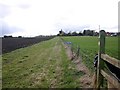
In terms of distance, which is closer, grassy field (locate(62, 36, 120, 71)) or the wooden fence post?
the wooden fence post

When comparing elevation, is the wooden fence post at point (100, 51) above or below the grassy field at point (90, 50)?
above

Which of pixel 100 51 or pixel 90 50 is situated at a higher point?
→ pixel 100 51

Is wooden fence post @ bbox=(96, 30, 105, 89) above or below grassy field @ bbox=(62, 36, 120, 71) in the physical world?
above

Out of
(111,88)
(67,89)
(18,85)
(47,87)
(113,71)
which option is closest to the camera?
(111,88)

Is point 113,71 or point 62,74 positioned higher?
point 113,71

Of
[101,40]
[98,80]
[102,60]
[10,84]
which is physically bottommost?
[10,84]

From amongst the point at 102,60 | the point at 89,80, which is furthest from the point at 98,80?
the point at 89,80

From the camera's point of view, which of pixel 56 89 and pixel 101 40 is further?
pixel 56 89

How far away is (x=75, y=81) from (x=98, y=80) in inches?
185

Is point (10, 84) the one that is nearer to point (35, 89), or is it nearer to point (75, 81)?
point (35, 89)

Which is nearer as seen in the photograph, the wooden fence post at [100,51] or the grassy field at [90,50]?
the wooden fence post at [100,51]

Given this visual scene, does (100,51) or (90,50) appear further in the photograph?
(90,50)

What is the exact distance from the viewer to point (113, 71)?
6543 mm

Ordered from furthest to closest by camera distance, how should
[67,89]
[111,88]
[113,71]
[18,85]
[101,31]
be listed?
[18,85]
[67,89]
[101,31]
[113,71]
[111,88]
